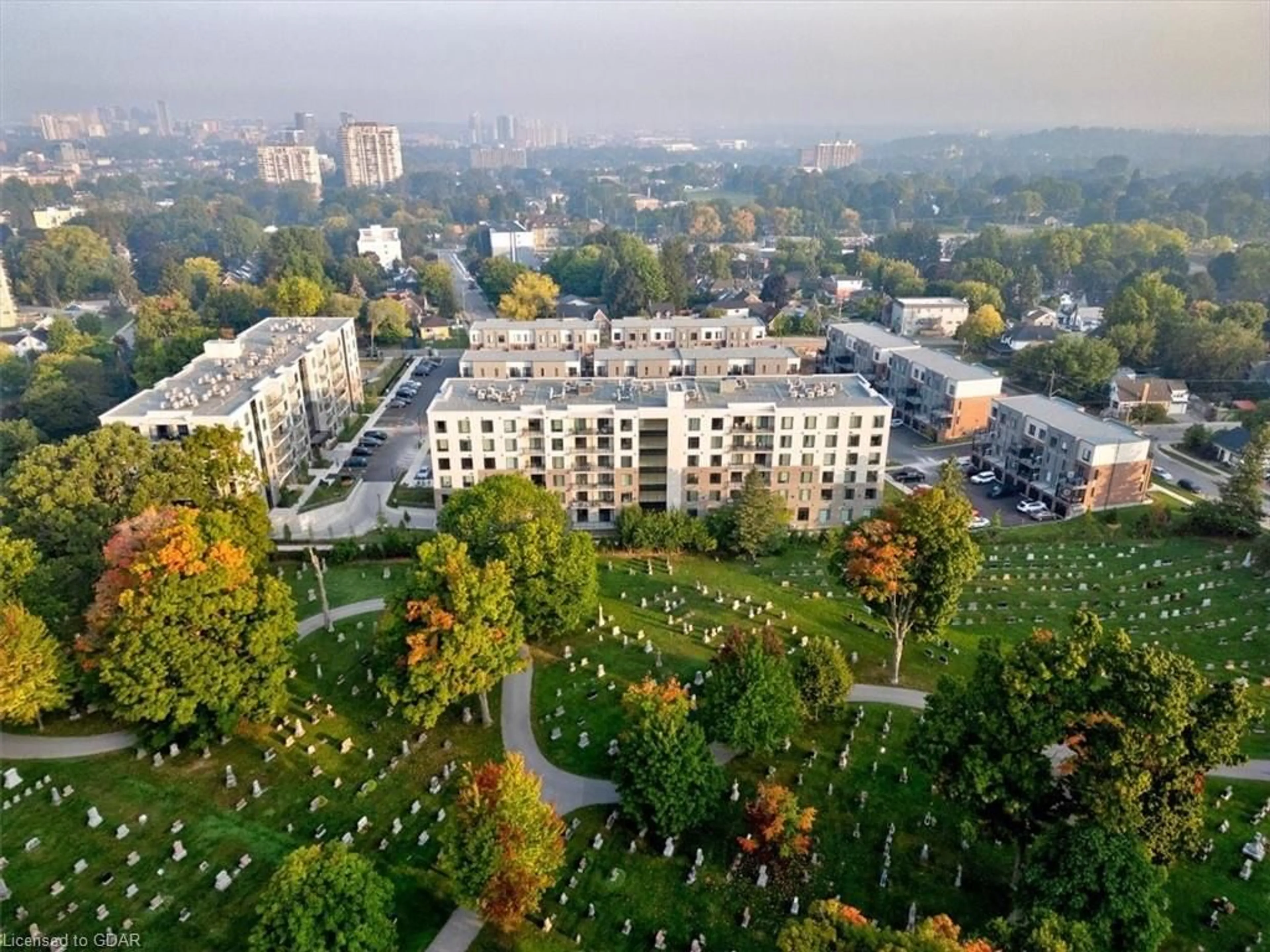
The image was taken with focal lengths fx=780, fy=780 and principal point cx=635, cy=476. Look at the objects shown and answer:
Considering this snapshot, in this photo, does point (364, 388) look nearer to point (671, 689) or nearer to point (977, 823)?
point (671, 689)

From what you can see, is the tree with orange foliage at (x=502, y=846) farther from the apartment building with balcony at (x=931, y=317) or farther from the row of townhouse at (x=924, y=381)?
the apartment building with balcony at (x=931, y=317)

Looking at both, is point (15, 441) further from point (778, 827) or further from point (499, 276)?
point (499, 276)

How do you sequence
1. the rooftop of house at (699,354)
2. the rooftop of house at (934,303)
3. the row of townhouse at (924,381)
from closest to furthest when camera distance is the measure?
the row of townhouse at (924,381), the rooftop of house at (699,354), the rooftop of house at (934,303)

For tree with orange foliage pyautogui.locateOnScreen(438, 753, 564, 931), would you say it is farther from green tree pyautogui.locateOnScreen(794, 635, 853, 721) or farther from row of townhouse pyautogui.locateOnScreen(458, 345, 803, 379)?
row of townhouse pyautogui.locateOnScreen(458, 345, 803, 379)

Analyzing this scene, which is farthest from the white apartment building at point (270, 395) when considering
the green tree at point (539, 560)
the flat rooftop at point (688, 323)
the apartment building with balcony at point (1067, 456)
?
the apartment building with balcony at point (1067, 456)

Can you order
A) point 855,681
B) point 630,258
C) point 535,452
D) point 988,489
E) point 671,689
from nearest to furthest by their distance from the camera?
1. point 671,689
2. point 855,681
3. point 535,452
4. point 988,489
5. point 630,258

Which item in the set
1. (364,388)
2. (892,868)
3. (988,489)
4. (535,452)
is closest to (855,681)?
(892,868)

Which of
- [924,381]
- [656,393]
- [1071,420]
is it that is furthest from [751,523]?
[924,381]
